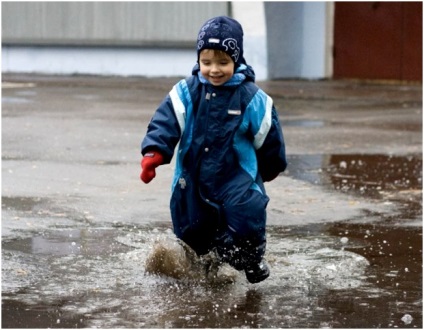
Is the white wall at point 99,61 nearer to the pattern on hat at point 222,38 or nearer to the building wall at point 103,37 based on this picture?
the building wall at point 103,37

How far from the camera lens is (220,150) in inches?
233

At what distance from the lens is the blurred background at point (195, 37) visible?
22.6m

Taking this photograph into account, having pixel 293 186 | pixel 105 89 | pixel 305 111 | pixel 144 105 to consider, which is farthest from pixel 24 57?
pixel 293 186

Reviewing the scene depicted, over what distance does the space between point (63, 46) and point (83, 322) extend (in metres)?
20.6

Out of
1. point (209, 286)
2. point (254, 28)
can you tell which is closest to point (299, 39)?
point (254, 28)

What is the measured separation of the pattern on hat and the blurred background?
54.8 ft

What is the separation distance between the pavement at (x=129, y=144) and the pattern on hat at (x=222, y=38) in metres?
2.10

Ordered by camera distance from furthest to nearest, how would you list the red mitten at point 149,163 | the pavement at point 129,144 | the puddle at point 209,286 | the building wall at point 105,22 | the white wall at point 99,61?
1. the white wall at point 99,61
2. the building wall at point 105,22
3. the pavement at point 129,144
4. the red mitten at point 149,163
5. the puddle at point 209,286

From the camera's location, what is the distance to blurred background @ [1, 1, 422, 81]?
22609 millimetres

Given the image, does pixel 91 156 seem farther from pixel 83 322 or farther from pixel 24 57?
pixel 24 57

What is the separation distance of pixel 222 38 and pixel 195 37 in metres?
18.4

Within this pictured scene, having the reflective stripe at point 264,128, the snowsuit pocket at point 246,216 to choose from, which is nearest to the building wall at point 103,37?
the reflective stripe at point 264,128

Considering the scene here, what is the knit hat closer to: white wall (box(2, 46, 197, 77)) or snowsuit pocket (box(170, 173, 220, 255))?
snowsuit pocket (box(170, 173, 220, 255))

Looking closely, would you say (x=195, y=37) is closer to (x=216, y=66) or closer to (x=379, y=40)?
(x=379, y=40)
